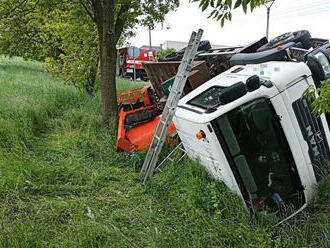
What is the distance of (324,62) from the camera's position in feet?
10.6

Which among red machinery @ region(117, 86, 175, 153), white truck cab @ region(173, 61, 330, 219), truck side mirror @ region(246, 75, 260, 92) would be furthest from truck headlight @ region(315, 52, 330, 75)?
red machinery @ region(117, 86, 175, 153)

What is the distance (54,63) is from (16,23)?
86.4 inches

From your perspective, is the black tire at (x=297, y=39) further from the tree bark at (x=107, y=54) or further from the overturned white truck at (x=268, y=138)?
the tree bark at (x=107, y=54)

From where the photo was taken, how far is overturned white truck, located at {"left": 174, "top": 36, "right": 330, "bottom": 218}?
2672 millimetres

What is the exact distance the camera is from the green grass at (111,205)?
8.29ft

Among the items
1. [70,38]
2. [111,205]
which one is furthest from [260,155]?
[70,38]

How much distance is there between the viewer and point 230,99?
2.62 metres

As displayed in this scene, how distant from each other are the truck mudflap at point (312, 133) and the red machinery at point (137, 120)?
2092mm

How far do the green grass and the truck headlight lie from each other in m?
1.25

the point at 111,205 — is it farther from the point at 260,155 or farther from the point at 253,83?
the point at 253,83

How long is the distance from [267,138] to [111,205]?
190 centimetres

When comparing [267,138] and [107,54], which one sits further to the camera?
[107,54]

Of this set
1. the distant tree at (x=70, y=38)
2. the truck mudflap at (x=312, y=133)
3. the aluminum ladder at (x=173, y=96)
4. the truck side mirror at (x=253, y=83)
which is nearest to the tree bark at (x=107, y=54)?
the distant tree at (x=70, y=38)

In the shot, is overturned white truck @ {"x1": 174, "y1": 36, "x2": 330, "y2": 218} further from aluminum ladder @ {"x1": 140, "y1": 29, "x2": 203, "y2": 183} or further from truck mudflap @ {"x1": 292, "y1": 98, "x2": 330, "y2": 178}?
aluminum ladder @ {"x1": 140, "y1": 29, "x2": 203, "y2": 183}
